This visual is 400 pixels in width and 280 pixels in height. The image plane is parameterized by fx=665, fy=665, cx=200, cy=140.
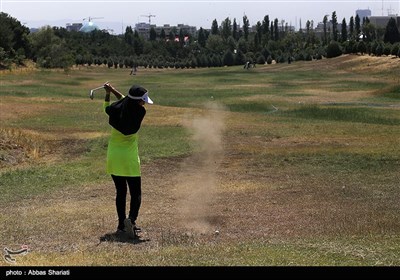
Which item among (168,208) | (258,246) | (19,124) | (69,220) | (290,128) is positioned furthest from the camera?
(19,124)

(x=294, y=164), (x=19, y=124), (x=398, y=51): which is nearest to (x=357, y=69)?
(x=398, y=51)

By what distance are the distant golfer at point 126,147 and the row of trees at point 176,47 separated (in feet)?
245

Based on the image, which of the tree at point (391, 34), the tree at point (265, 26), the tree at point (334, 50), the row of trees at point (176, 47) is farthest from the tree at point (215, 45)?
the tree at point (334, 50)

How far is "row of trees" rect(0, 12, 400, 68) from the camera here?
99.2 metres

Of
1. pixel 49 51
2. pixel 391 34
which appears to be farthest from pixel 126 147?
pixel 391 34

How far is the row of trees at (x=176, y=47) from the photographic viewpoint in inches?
3907

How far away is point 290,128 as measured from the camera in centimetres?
2792

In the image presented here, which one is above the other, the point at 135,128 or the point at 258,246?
the point at 135,128

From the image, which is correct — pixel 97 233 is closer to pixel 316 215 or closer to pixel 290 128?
pixel 316 215

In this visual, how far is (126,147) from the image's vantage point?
32.0 feet

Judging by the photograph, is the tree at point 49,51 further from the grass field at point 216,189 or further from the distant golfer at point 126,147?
the distant golfer at point 126,147

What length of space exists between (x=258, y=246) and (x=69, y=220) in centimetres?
387

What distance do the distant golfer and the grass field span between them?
0.40 metres

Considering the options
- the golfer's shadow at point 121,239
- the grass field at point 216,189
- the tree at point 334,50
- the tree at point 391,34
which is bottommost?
the grass field at point 216,189
